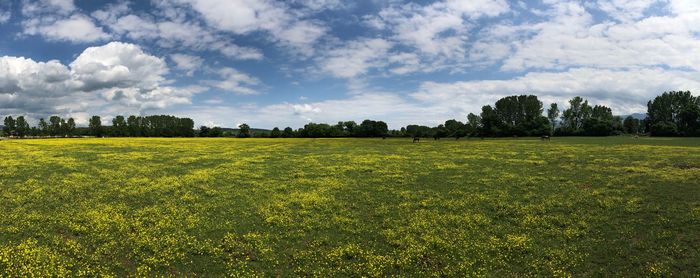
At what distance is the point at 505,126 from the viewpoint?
147 meters

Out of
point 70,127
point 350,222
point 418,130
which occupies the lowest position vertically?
point 350,222

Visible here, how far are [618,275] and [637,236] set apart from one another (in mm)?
4617

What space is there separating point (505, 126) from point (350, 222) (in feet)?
452

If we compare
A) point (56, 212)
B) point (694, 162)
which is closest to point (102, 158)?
point (56, 212)

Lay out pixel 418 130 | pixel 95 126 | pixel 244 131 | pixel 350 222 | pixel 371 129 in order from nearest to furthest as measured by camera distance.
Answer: pixel 350 222 < pixel 244 131 < pixel 371 129 < pixel 418 130 < pixel 95 126

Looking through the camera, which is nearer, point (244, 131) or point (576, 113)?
point (244, 131)

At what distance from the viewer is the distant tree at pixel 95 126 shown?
17762cm

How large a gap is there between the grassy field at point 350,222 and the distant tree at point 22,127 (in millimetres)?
203143

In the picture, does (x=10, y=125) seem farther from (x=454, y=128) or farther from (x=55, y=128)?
(x=454, y=128)

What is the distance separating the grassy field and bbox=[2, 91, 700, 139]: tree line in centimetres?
9508

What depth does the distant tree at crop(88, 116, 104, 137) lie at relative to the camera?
17762cm

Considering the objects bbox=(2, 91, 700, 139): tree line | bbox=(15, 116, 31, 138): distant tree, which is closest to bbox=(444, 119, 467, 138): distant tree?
bbox=(2, 91, 700, 139): tree line

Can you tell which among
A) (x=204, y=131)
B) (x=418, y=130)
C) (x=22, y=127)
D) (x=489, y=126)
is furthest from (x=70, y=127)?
(x=489, y=126)

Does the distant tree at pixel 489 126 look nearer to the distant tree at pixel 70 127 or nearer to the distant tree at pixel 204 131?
the distant tree at pixel 204 131
